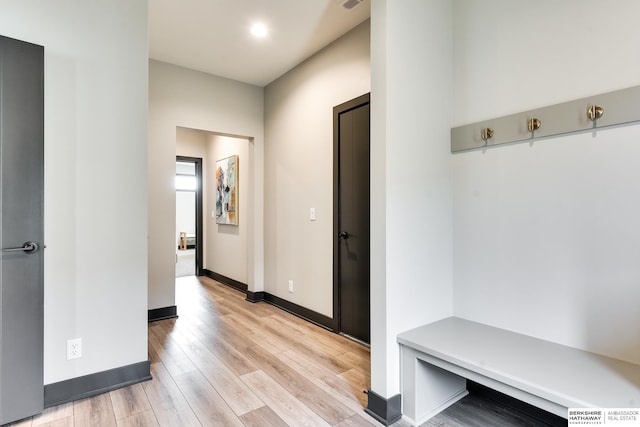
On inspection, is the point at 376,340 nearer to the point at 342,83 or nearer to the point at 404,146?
the point at 404,146

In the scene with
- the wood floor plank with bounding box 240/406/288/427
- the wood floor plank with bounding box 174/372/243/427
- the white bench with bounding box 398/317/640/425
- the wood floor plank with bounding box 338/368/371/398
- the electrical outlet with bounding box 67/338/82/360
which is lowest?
the wood floor plank with bounding box 338/368/371/398

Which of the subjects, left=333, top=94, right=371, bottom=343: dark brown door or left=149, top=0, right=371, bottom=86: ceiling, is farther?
left=333, top=94, right=371, bottom=343: dark brown door

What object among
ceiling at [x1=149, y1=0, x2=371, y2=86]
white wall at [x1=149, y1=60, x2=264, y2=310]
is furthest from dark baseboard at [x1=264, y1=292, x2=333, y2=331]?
ceiling at [x1=149, y1=0, x2=371, y2=86]

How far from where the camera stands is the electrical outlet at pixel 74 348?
6.59 feet

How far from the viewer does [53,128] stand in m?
1.98

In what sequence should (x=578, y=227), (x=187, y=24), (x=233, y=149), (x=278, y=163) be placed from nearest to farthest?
(x=578, y=227)
(x=187, y=24)
(x=278, y=163)
(x=233, y=149)

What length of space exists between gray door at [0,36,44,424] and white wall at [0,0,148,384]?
0.29 feet

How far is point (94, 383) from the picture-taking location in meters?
2.07

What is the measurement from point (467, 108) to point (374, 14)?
0.84 m

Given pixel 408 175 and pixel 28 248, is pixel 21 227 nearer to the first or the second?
pixel 28 248

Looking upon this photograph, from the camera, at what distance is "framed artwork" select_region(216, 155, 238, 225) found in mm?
4941

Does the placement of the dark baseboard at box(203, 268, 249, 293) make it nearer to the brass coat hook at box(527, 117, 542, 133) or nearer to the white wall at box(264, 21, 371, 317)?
the white wall at box(264, 21, 371, 317)

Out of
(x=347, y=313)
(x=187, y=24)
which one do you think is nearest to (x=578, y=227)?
(x=347, y=313)

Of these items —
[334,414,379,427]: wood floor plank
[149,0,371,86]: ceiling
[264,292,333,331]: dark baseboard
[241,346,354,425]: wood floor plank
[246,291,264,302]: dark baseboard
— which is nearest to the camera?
[334,414,379,427]: wood floor plank
